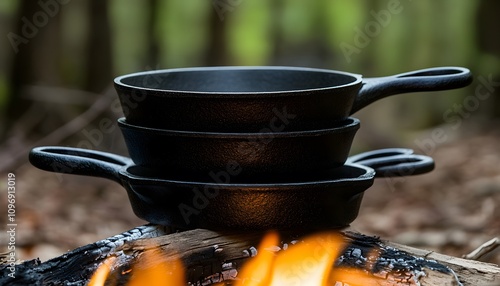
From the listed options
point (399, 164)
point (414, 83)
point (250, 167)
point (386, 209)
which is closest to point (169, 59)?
point (386, 209)

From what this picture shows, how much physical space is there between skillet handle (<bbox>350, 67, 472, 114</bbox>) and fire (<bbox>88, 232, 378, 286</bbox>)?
0.49 m

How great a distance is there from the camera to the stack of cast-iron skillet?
1.89 metres

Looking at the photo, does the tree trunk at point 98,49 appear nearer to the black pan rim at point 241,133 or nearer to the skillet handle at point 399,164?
the skillet handle at point 399,164

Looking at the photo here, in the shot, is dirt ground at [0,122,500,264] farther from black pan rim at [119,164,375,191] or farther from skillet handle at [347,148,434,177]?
black pan rim at [119,164,375,191]

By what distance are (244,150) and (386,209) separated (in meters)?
3.33

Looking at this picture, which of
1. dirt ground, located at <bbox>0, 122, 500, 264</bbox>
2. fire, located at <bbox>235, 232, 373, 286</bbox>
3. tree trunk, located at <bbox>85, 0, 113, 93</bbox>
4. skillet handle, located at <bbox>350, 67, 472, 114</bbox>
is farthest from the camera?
tree trunk, located at <bbox>85, 0, 113, 93</bbox>

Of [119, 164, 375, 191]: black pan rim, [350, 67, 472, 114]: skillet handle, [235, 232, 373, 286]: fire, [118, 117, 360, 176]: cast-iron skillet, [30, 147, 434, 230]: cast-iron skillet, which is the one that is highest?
[350, 67, 472, 114]: skillet handle

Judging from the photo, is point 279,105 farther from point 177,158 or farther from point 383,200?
point 383,200

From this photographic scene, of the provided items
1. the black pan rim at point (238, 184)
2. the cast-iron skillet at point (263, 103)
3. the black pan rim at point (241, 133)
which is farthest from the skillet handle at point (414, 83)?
the black pan rim at point (238, 184)

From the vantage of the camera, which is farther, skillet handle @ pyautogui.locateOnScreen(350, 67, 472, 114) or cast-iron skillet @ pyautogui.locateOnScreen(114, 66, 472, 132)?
skillet handle @ pyautogui.locateOnScreen(350, 67, 472, 114)

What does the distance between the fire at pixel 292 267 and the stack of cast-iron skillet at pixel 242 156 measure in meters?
0.07

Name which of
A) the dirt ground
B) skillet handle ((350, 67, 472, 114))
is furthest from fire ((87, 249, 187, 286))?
the dirt ground

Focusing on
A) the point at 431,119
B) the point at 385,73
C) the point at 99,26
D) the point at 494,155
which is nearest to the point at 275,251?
the point at 494,155

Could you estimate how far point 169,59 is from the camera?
11.5 metres
